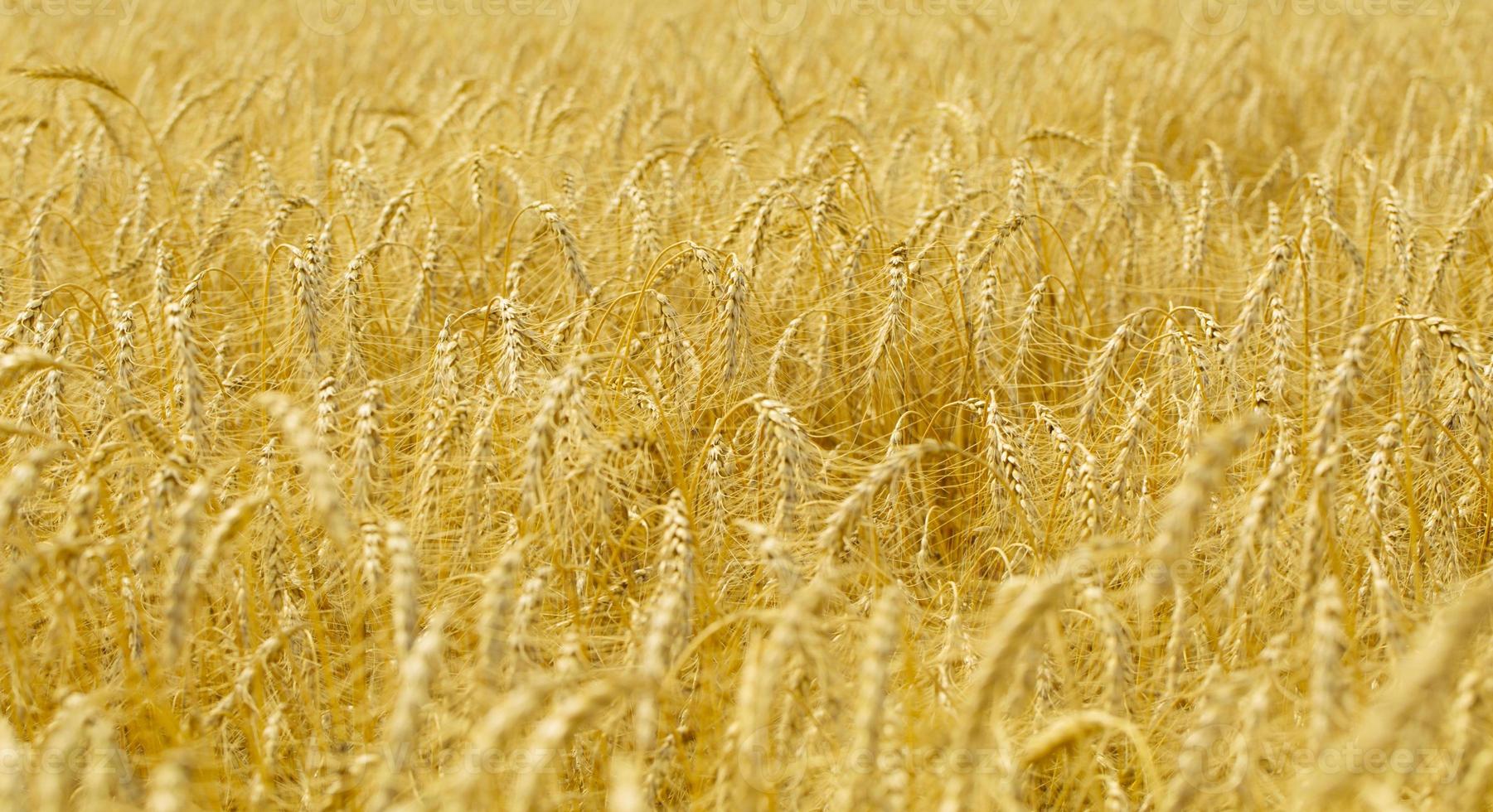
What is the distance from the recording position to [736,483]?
2100 millimetres

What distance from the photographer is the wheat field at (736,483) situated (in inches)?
53.6

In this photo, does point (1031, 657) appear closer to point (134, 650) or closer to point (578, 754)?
point (578, 754)

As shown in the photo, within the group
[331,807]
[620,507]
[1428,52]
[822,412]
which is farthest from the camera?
[1428,52]

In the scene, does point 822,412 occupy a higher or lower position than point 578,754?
higher

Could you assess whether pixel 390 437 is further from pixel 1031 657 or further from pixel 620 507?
pixel 1031 657

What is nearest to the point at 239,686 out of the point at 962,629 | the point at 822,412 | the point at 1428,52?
the point at 962,629

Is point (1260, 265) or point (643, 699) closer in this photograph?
point (643, 699)

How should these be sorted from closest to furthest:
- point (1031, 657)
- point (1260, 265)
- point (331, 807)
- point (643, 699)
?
1. point (643, 699)
2. point (1031, 657)
3. point (331, 807)
4. point (1260, 265)

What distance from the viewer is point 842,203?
3.21 metres

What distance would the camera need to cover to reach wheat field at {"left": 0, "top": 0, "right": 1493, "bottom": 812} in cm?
136

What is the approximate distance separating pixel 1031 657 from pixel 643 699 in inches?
20.2

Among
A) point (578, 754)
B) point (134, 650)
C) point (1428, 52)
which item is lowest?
point (578, 754)

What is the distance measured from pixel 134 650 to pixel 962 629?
127cm

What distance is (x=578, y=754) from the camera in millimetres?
1813
